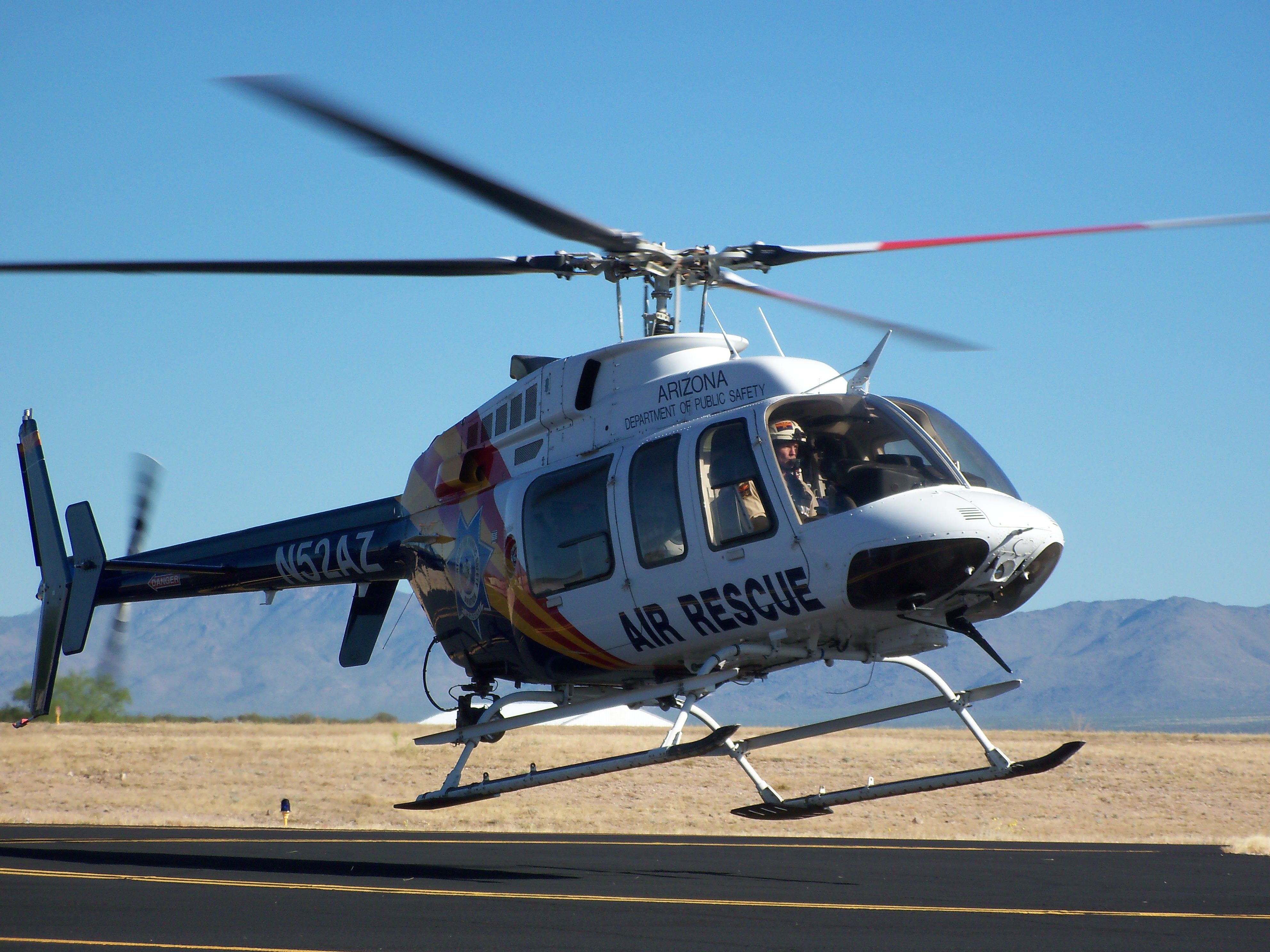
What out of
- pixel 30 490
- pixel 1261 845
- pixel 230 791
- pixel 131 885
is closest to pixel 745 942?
pixel 131 885

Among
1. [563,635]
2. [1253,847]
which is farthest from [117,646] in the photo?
[1253,847]

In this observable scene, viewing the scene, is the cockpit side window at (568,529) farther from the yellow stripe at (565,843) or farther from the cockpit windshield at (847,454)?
the yellow stripe at (565,843)

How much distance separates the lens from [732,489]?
11477mm

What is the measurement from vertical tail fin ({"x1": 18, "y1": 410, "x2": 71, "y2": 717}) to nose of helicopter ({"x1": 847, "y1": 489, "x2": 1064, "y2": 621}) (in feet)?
39.1

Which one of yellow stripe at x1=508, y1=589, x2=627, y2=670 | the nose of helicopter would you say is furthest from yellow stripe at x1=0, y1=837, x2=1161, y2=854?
the nose of helicopter

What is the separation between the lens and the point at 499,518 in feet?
44.6

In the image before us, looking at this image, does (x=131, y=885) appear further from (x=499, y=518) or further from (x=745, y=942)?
(x=745, y=942)

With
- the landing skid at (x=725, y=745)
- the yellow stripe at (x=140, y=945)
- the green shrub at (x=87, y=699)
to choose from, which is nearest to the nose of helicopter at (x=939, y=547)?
the landing skid at (x=725, y=745)

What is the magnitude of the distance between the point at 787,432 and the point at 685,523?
1.23m

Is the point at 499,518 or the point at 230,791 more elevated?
the point at 499,518

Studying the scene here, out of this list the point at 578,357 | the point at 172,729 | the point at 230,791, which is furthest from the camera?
the point at 172,729

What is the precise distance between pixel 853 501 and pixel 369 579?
7.49m

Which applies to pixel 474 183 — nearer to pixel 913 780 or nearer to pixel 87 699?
pixel 913 780

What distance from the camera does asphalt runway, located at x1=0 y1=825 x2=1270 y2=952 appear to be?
8.91 m
